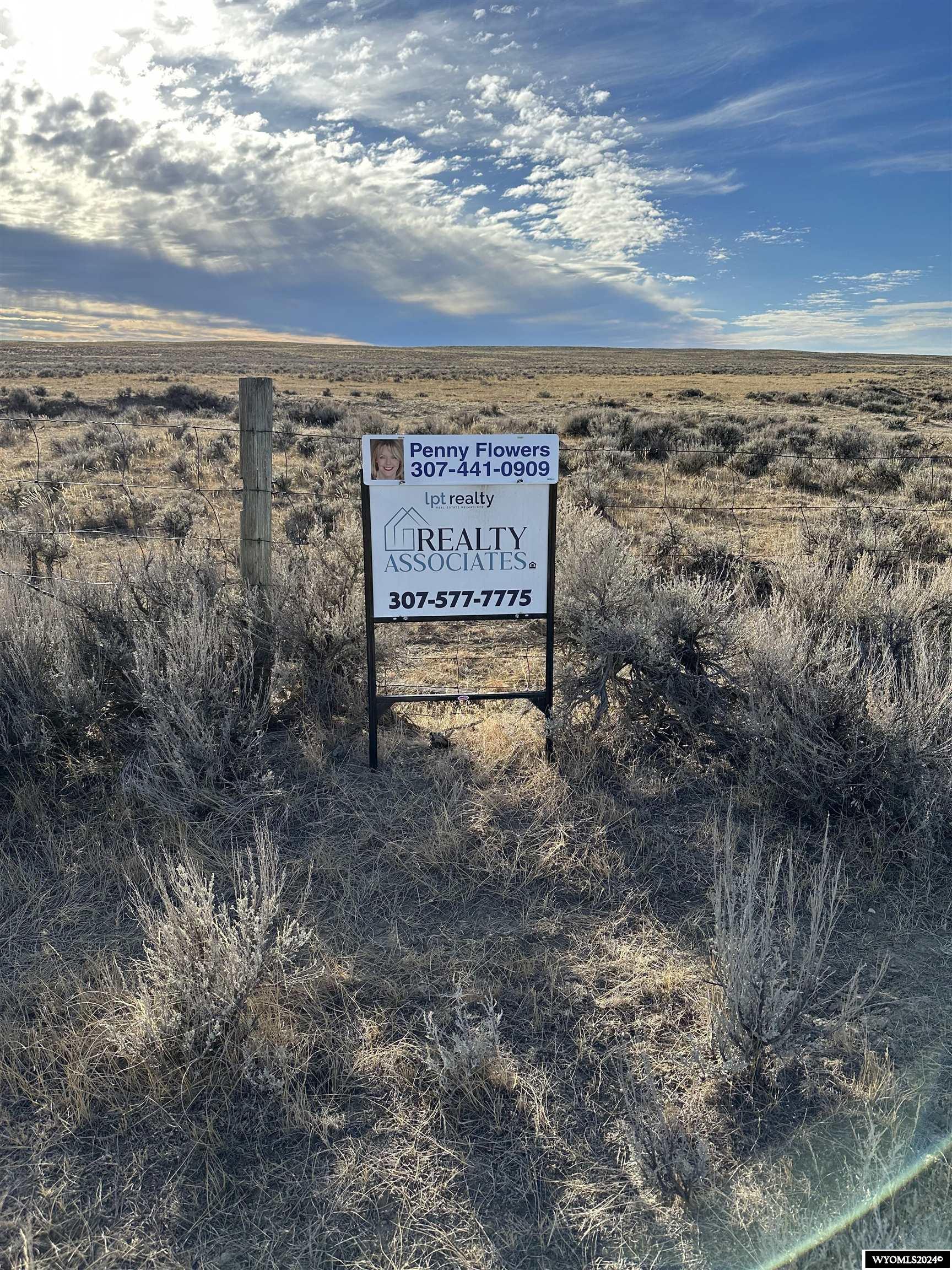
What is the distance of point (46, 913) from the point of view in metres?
3.77

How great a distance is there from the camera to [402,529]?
4.80 m

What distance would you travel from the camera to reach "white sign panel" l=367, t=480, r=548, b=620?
15.7 ft

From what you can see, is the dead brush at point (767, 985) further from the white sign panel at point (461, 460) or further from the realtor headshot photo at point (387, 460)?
the realtor headshot photo at point (387, 460)

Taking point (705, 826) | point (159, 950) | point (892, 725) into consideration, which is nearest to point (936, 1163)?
point (705, 826)

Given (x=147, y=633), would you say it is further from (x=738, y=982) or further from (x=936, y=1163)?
(x=936, y=1163)

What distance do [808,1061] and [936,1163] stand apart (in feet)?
1.57

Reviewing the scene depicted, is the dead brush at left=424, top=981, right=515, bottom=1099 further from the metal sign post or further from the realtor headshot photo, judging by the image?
the realtor headshot photo

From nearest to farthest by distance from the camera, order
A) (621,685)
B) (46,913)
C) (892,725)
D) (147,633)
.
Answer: (46,913), (892,725), (147,633), (621,685)

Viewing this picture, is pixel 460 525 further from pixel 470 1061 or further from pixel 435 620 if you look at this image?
pixel 470 1061

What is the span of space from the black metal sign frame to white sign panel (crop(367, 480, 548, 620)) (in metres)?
0.03

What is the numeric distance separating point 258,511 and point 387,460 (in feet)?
3.63

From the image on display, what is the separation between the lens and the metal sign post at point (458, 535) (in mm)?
4711

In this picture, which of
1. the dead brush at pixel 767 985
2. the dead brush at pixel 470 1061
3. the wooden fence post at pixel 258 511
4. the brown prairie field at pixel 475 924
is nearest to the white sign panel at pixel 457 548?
the brown prairie field at pixel 475 924

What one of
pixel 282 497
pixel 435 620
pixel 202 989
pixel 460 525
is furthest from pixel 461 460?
pixel 282 497
